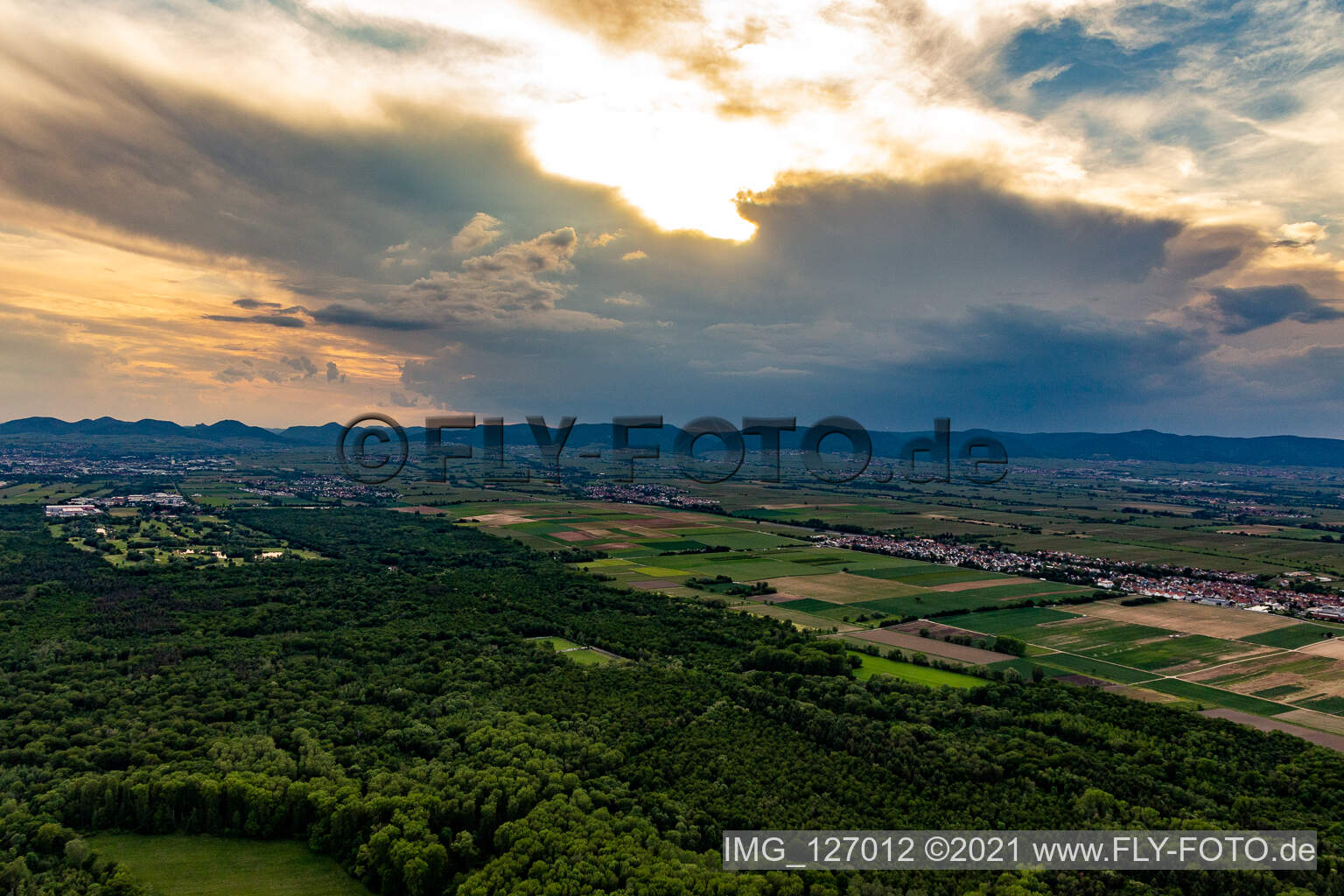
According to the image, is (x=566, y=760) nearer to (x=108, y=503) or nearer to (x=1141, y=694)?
(x=1141, y=694)

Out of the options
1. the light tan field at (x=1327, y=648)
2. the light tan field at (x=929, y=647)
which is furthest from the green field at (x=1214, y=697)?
the light tan field at (x=1327, y=648)

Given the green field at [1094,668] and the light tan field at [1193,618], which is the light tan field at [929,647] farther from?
the light tan field at [1193,618]

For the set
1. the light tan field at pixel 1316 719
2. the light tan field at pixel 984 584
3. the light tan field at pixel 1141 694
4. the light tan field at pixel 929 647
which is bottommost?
the light tan field at pixel 929 647

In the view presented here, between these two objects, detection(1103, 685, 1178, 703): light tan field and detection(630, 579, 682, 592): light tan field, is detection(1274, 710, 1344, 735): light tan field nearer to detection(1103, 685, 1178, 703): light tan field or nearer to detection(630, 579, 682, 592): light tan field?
detection(1103, 685, 1178, 703): light tan field

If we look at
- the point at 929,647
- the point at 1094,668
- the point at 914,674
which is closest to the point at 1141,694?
the point at 1094,668

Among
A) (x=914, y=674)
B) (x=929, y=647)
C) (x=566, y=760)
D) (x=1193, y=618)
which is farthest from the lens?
(x=1193, y=618)

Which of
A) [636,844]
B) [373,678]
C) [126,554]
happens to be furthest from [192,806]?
[126,554]

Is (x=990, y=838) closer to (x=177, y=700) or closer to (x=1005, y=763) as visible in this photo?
(x=1005, y=763)
